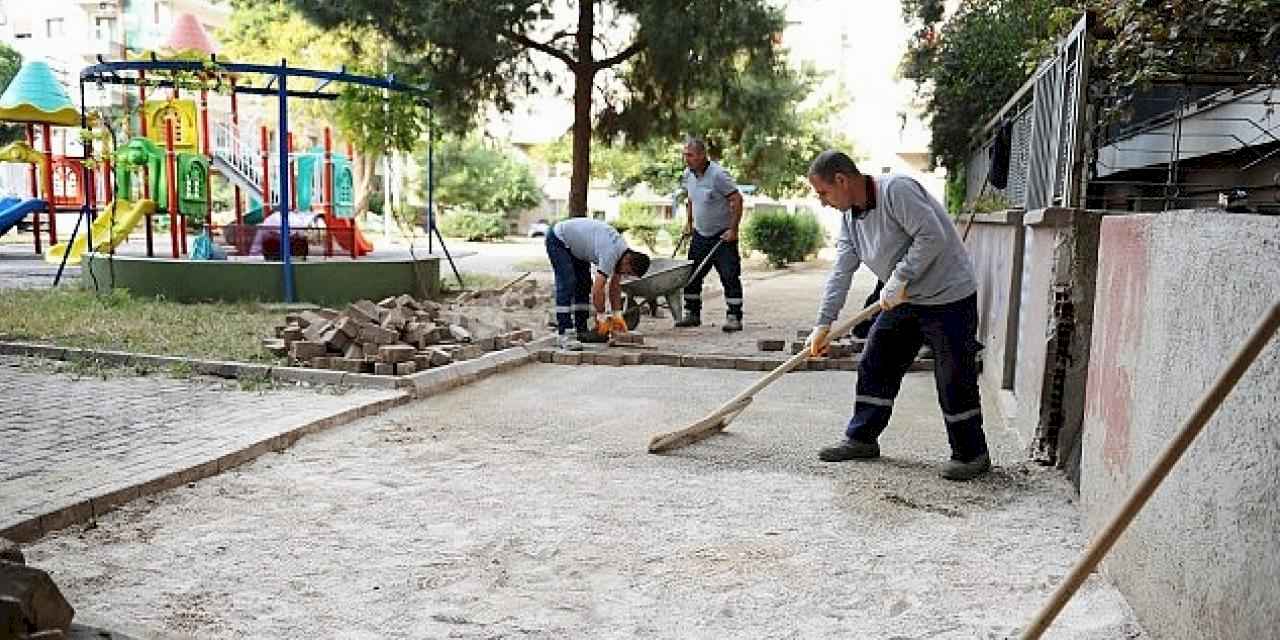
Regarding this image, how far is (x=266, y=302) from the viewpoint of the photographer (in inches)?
402

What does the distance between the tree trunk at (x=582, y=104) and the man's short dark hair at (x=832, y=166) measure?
9.15 m

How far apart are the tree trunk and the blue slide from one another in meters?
10.2

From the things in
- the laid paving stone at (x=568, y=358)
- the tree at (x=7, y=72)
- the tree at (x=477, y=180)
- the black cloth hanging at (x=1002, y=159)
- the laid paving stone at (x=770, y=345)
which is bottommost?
the laid paving stone at (x=568, y=358)

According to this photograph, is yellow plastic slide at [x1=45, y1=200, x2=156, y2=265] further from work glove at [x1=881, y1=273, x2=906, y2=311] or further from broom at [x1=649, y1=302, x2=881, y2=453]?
work glove at [x1=881, y1=273, x2=906, y2=311]

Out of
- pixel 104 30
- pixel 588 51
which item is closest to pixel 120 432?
pixel 588 51

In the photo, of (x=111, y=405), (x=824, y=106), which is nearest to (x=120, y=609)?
(x=111, y=405)

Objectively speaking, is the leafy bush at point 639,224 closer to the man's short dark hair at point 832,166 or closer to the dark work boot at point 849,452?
the dark work boot at point 849,452

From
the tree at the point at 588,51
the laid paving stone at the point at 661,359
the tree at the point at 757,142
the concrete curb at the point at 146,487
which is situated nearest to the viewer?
the concrete curb at the point at 146,487

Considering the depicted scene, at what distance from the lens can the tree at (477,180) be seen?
3772cm

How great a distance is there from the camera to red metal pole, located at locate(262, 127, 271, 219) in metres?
13.6

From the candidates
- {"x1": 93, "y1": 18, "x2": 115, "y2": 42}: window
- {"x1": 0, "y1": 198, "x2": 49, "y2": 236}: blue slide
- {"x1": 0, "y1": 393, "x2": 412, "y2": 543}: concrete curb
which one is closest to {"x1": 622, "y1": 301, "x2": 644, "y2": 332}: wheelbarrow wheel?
{"x1": 0, "y1": 393, "x2": 412, "y2": 543}: concrete curb

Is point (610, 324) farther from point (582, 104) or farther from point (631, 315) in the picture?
point (582, 104)

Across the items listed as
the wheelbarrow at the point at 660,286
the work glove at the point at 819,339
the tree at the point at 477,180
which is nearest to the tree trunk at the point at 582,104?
the wheelbarrow at the point at 660,286

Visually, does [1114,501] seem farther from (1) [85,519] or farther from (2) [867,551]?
(1) [85,519]
